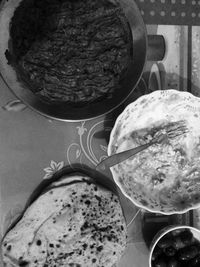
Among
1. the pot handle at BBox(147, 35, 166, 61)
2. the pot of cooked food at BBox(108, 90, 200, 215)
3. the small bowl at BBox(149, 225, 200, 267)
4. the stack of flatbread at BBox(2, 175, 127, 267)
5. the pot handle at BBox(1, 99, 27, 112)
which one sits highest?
the pot handle at BBox(147, 35, 166, 61)

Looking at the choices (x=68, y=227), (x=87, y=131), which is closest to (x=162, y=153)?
(x=87, y=131)

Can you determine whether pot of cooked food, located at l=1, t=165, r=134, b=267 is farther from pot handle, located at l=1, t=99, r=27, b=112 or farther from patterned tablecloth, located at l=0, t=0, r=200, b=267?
pot handle, located at l=1, t=99, r=27, b=112

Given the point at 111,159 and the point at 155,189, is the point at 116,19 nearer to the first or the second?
the point at 111,159

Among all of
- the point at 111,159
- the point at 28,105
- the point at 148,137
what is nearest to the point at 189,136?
the point at 148,137

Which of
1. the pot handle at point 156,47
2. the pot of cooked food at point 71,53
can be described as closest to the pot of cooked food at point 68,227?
the pot of cooked food at point 71,53

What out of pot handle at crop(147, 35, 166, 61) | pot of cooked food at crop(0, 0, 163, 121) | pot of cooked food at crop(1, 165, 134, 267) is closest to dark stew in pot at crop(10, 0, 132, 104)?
pot of cooked food at crop(0, 0, 163, 121)

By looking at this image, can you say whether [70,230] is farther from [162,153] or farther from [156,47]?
[156,47]
